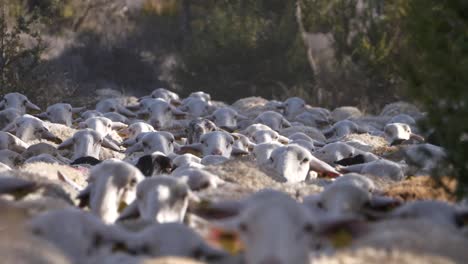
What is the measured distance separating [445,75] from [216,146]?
693 centimetres

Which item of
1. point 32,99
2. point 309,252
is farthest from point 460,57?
point 32,99

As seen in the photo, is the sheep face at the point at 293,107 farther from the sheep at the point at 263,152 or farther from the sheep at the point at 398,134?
the sheep at the point at 263,152

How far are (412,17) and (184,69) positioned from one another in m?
29.8

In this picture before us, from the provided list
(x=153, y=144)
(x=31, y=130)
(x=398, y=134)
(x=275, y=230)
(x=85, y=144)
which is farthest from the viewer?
(x=398, y=134)

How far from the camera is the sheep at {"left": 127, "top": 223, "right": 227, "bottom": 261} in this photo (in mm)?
5621

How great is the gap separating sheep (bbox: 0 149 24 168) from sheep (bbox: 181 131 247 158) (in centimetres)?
210

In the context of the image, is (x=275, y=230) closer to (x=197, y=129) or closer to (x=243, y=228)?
(x=243, y=228)

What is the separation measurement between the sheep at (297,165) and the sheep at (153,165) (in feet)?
3.69

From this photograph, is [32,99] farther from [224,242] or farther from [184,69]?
[224,242]

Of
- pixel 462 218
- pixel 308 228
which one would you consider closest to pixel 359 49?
pixel 462 218

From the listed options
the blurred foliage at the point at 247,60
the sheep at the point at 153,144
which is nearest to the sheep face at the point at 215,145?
the sheep at the point at 153,144

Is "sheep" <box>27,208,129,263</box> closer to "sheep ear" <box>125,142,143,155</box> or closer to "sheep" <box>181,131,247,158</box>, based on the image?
"sheep" <box>181,131,247,158</box>

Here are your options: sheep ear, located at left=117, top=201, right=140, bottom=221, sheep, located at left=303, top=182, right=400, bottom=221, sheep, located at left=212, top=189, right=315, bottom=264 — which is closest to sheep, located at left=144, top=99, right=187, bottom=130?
sheep ear, located at left=117, top=201, right=140, bottom=221

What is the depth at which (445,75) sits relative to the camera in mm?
6914
